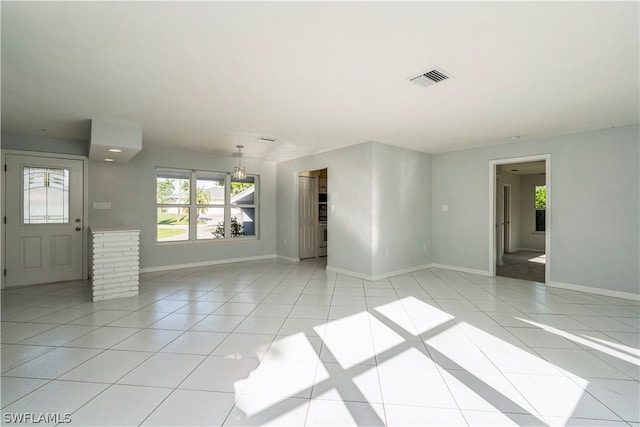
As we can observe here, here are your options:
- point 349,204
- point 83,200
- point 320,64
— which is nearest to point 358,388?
point 320,64

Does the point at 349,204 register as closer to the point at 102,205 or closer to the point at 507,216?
the point at 102,205

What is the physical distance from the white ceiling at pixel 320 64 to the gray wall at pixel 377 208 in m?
1.09

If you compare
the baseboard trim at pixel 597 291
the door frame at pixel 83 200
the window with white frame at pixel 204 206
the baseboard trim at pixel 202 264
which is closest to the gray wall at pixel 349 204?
the window with white frame at pixel 204 206

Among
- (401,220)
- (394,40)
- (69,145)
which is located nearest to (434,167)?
(401,220)

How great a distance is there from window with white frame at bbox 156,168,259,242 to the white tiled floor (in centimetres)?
226

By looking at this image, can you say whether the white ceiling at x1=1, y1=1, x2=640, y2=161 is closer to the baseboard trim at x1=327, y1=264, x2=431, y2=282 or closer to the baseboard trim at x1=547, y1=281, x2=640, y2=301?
the baseboard trim at x1=547, y1=281, x2=640, y2=301

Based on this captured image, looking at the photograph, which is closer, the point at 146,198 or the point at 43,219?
the point at 43,219

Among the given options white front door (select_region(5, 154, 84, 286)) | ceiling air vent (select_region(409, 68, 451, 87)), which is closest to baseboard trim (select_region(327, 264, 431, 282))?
ceiling air vent (select_region(409, 68, 451, 87))

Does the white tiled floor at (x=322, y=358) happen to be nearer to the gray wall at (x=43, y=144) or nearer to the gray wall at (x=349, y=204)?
the gray wall at (x=349, y=204)

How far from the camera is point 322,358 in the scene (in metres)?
2.40

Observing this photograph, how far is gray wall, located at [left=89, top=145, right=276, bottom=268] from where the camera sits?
5.43 metres

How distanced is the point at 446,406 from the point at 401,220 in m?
4.05

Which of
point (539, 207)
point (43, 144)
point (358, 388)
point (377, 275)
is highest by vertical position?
point (43, 144)

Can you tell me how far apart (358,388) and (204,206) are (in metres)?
5.58
